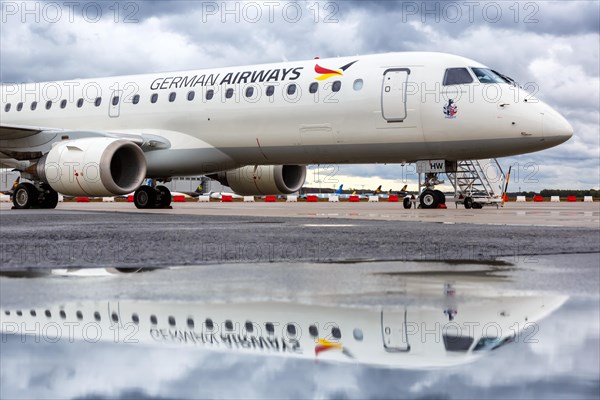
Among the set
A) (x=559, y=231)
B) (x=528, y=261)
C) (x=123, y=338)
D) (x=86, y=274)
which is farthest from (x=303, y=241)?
(x=123, y=338)

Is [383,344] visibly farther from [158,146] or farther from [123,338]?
[158,146]

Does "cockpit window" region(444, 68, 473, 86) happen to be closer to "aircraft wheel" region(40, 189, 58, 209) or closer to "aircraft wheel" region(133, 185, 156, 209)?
"aircraft wheel" region(133, 185, 156, 209)

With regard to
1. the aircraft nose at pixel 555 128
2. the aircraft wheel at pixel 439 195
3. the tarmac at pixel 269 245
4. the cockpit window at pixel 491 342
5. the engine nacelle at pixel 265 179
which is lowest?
the cockpit window at pixel 491 342

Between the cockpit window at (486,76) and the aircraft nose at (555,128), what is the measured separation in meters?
1.31

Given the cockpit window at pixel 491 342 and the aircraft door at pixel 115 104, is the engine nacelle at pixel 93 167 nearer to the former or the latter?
the aircraft door at pixel 115 104

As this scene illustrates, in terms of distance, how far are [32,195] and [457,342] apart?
19144mm

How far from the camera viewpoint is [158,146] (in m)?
19.7

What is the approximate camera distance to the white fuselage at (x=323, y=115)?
16625 millimetres

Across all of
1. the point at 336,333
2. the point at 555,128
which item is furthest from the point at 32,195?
the point at 336,333

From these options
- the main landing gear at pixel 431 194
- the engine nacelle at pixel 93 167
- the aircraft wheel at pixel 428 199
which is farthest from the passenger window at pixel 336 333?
the aircraft wheel at pixel 428 199

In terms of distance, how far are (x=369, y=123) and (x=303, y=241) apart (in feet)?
30.8

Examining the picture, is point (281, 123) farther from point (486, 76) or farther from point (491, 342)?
point (491, 342)

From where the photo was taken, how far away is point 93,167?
1702 centimetres

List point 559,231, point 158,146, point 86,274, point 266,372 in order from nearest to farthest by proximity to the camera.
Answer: point 266,372 < point 86,274 < point 559,231 < point 158,146
